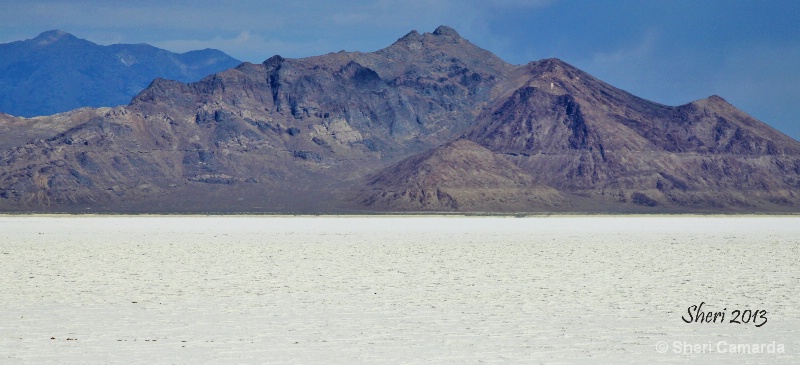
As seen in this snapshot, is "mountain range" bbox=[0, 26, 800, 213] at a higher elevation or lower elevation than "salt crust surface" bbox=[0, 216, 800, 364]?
higher

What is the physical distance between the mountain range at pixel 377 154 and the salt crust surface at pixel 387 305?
9661cm

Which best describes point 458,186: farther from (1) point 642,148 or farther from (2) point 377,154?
(1) point 642,148

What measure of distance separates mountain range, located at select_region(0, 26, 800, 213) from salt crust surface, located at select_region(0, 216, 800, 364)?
317ft

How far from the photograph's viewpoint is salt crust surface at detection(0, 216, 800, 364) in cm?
1605

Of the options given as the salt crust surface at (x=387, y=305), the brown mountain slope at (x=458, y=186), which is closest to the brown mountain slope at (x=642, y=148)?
the brown mountain slope at (x=458, y=186)

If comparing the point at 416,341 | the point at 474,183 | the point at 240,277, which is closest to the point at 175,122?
the point at 474,183

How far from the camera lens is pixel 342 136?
184750 millimetres

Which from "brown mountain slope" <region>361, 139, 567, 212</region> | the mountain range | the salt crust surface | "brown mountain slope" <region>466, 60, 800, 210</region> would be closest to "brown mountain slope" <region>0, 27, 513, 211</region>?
the mountain range

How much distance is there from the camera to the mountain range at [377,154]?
476 feet

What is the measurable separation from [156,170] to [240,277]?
135 metres

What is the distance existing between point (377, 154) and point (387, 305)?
523ft

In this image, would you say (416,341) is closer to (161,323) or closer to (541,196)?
(161,323)

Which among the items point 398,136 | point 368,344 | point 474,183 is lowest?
point 368,344

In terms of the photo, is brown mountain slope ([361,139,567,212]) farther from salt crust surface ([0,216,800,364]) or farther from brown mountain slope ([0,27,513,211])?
salt crust surface ([0,216,800,364])
